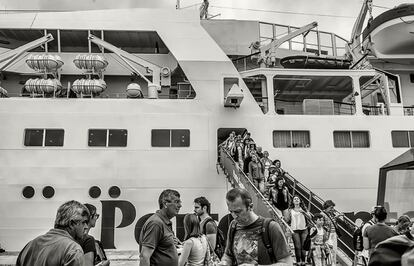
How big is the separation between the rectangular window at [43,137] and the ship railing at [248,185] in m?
5.16

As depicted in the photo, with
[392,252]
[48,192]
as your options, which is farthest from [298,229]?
[48,192]

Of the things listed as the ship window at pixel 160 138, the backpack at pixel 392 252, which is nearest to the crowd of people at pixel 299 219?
the ship window at pixel 160 138

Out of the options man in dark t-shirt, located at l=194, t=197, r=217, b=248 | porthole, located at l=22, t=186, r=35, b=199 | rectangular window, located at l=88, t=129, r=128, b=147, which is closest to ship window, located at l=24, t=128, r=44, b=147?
porthole, located at l=22, t=186, r=35, b=199

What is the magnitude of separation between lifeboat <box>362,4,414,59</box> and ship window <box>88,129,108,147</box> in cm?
1152

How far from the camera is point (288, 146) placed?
43.9 feet

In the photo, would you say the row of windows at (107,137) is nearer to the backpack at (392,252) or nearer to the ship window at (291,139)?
the ship window at (291,139)

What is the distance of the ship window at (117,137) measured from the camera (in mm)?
12716

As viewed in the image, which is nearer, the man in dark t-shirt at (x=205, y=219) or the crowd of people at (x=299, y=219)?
the man in dark t-shirt at (x=205, y=219)

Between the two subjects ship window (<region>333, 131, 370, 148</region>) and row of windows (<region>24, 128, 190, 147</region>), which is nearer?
row of windows (<region>24, 128, 190, 147</region>)

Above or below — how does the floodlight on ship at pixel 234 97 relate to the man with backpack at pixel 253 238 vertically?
above

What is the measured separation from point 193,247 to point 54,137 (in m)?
9.89

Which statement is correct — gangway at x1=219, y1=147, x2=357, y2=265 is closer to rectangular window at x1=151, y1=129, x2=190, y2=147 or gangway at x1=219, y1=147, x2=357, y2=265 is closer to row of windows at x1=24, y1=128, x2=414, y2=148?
rectangular window at x1=151, y1=129, x2=190, y2=147

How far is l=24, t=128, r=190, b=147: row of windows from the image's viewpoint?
12.7 metres

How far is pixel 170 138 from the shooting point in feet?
42.1
